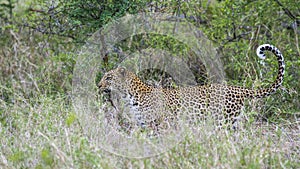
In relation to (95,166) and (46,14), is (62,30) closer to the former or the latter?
(46,14)

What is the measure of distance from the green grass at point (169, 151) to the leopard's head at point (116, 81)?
0.91 metres

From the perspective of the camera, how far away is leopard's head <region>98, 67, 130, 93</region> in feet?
23.6

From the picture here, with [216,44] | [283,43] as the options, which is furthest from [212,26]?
[283,43]

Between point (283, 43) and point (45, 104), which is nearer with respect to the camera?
point (45, 104)

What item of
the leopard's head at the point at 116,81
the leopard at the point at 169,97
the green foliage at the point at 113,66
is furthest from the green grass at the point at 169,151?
the leopard's head at the point at 116,81

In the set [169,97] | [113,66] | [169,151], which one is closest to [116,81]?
[169,97]

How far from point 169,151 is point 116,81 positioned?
200 cm

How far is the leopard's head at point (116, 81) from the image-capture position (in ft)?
23.6

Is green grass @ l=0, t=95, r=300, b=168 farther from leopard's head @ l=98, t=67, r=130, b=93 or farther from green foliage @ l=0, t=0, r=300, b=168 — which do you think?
leopard's head @ l=98, t=67, r=130, b=93

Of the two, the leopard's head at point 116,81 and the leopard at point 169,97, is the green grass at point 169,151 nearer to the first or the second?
the leopard at point 169,97

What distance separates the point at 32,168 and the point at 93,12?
3350 mm

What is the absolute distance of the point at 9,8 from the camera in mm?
10539

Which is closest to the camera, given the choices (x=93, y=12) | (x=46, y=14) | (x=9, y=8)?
(x=93, y=12)

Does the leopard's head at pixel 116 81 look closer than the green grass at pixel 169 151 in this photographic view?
No
